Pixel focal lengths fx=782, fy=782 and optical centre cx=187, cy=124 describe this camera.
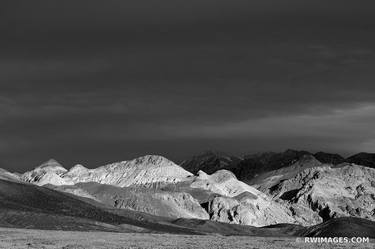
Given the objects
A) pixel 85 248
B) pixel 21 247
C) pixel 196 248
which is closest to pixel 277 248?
pixel 196 248

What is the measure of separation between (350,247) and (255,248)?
18.0 m

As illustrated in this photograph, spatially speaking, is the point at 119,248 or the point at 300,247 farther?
the point at 300,247

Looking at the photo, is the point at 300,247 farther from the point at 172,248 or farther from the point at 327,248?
the point at 172,248

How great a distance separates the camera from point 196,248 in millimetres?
132875

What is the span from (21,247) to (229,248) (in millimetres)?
35764

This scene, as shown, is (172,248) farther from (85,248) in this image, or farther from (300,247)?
(300,247)

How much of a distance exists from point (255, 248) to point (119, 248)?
76.5 ft

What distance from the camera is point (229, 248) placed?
13388 cm

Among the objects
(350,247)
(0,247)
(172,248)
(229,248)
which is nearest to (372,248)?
(350,247)

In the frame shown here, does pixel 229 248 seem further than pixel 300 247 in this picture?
No

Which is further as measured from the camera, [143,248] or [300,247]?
[300,247]

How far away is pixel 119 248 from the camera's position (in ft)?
438

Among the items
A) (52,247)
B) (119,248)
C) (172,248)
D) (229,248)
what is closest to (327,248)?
(229,248)

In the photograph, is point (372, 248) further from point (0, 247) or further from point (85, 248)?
point (0, 247)
